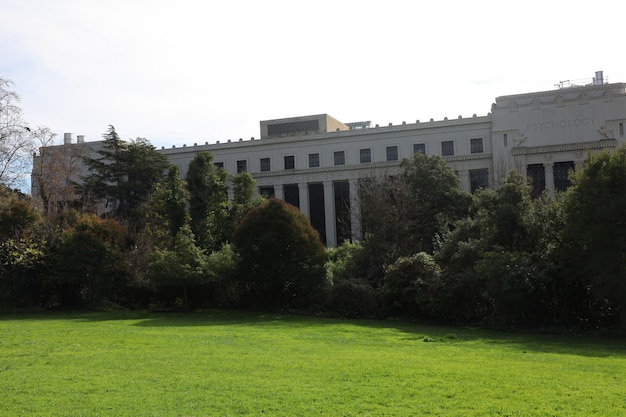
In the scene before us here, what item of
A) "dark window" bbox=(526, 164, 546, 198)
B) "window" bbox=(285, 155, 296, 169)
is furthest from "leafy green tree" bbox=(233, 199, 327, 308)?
"window" bbox=(285, 155, 296, 169)

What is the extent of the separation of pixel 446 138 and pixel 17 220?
45.6 metres

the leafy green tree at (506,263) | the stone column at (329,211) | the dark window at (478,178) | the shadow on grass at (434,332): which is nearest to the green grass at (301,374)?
the shadow on grass at (434,332)

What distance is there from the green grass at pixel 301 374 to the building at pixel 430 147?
96.5 feet

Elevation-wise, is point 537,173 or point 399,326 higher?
point 537,173

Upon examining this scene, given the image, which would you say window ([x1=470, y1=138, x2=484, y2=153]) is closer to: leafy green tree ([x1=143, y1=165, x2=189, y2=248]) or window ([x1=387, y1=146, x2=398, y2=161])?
window ([x1=387, y1=146, x2=398, y2=161])

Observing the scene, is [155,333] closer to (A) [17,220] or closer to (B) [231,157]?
(A) [17,220]

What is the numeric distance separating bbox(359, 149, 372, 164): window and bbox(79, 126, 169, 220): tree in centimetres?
2372

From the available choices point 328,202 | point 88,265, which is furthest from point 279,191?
point 88,265

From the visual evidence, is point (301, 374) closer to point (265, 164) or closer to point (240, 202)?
point (240, 202)

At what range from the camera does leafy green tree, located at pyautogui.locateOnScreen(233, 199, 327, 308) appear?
32.9 meters

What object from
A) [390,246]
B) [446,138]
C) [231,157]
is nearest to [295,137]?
[231,157]

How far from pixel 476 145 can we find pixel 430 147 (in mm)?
4886

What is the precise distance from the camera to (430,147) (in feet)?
217

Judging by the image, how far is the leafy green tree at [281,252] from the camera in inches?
1296
